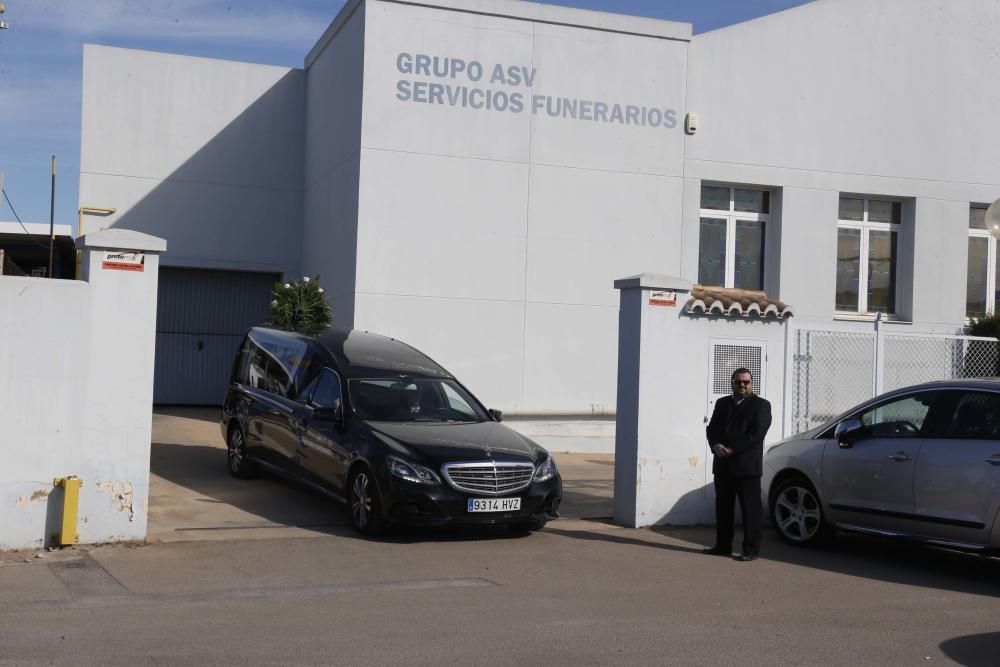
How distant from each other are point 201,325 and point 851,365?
49.0 ft

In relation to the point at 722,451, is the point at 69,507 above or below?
below

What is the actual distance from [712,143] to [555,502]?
11010 mm

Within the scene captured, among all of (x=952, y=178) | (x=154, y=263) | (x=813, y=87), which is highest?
(x=813, y=87)

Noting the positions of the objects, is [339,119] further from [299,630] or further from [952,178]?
[299,630]

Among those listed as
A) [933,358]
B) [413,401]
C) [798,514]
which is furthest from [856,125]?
[413,401]

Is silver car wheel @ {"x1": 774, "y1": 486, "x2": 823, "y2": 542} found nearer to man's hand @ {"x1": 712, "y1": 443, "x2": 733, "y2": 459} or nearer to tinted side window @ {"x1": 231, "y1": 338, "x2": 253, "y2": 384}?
man's hand @ {"x1": 712, "y1": 443, "x2": 733, "y2": 459}

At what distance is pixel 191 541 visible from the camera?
33.3 feet

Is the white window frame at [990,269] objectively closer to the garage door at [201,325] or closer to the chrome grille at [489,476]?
the garage door at [201,325]

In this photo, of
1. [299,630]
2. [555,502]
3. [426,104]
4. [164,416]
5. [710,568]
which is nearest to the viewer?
[299,630]

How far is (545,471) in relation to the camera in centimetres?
1089

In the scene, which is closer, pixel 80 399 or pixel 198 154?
pixel 80 399

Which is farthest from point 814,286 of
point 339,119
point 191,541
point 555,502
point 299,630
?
point 299,630

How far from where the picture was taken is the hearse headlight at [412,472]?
1020cm

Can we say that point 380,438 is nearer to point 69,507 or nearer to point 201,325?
point 69,507
